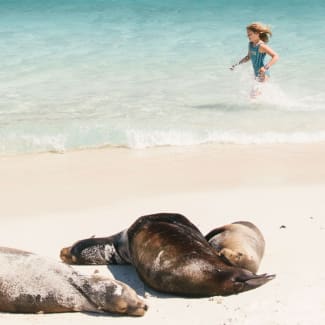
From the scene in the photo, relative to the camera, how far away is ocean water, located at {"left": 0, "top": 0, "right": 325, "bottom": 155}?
33.1ft

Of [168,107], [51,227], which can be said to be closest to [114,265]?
[51,227]

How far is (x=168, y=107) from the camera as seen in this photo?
11.7 meters

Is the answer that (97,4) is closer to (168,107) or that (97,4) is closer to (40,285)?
(168,107)

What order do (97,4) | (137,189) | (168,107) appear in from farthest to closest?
1. (97,4)
2. (168,107)
3. (137,189)

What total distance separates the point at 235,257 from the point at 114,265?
3.44 ft

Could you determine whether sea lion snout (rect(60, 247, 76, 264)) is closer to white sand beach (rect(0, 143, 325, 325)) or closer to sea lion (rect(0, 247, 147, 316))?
white sand beach (rect(0, 143, 325, 325))

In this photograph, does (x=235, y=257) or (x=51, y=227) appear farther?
(x=51, y=227)

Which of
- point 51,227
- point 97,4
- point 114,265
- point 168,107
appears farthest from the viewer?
point 97,4

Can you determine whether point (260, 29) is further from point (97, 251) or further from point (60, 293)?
point (60, 293)

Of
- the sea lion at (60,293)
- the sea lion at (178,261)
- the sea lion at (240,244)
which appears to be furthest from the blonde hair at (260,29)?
the sea lion at (60,293)

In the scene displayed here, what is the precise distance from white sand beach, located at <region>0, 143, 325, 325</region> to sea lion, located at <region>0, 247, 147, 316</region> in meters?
0.07

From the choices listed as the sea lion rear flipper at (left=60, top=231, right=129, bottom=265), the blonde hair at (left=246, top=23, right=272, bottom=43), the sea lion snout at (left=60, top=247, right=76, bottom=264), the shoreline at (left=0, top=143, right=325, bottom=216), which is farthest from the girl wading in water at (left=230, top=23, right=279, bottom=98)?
the sea lion snout at (left=60, top=247, right=76, bottom=264)

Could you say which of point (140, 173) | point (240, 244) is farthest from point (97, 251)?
point (140, 173)

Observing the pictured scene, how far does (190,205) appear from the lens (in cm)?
699
